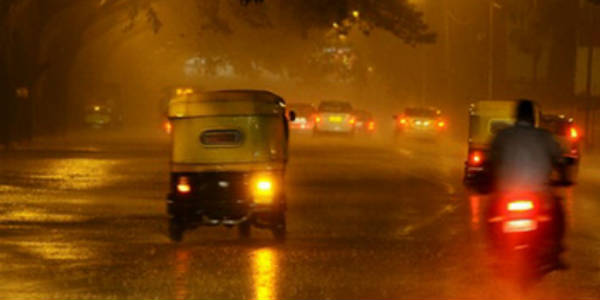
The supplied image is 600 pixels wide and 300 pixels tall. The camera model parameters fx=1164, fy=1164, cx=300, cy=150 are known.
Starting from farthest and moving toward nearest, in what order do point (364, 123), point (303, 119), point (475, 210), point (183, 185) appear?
point (364, 123)
point (303, 119)
point (475, 210)
point (183, 185)

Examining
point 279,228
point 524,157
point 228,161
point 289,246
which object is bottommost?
point 289,246

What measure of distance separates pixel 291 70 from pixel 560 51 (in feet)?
110

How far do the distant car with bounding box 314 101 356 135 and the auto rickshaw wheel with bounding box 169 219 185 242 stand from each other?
36916mm

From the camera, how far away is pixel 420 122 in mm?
50594

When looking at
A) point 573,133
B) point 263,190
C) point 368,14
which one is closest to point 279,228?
point 263,190

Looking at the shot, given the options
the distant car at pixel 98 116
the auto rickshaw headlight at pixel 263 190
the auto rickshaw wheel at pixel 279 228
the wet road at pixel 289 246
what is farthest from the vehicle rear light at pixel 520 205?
the distant car at pixel 98 116

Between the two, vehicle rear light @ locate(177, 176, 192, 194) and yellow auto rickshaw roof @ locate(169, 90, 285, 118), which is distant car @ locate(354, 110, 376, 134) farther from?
vehicle rear light @ locate(177, 176, 192, 194)

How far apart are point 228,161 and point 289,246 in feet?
5.66

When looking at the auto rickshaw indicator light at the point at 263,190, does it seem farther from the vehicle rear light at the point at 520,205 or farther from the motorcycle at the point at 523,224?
the vehicle rear light at the point at 520,205

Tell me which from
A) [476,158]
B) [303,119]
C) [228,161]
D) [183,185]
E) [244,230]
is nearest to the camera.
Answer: [183,185]

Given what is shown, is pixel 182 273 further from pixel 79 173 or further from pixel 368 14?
pixel 368 14

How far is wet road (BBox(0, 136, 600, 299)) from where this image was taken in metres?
12.4

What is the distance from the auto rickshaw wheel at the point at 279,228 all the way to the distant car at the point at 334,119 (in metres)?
37.0

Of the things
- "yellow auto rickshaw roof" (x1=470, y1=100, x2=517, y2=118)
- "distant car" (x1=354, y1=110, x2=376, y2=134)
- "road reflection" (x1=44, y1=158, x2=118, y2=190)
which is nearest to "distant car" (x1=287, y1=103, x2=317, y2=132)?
"distant car" (x1=354, y1=110, x2=376, y2=134)
